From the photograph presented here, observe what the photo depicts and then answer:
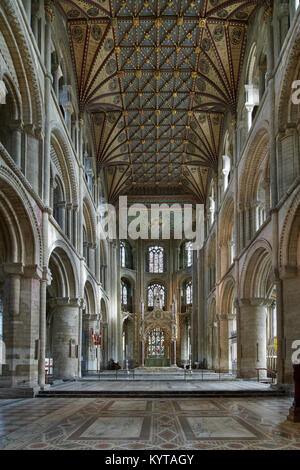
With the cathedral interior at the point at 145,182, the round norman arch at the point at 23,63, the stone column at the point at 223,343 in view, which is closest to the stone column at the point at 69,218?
the cathedral interior at the point at 145,182

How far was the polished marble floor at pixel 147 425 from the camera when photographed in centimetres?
952

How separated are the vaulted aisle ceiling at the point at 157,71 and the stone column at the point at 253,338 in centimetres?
1211

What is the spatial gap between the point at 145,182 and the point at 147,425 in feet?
125

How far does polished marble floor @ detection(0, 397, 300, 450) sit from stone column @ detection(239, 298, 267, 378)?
10.2 metres

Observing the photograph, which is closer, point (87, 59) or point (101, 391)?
point (101, 391)

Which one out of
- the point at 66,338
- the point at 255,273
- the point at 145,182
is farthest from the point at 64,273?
the point at 145,182

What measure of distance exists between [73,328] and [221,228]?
14.0m

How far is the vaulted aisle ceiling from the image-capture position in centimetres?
2708

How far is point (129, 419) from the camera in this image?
42.4ft

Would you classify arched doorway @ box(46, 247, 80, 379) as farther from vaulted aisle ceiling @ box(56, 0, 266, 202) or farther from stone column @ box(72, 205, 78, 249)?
vaulted aisle ceiling @ box(56, 0, 266, 202)

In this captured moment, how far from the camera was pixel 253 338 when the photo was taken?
27891 mm
